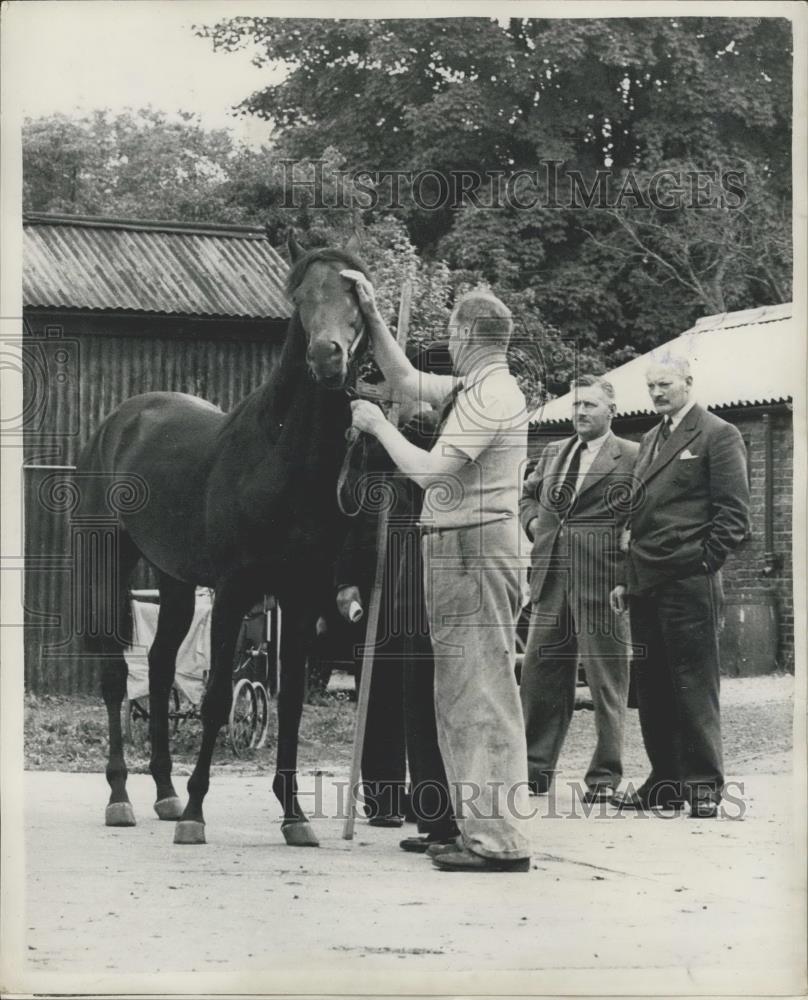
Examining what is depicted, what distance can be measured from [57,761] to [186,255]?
188 inches

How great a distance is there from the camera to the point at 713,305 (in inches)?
701

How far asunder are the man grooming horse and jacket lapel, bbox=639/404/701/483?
1.89m

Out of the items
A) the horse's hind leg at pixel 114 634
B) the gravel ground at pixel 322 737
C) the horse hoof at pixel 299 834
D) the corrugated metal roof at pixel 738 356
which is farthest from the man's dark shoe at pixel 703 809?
the corrugated metal roof at pixel 738 356

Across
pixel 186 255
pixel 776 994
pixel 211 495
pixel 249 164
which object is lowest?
pixel 776 994

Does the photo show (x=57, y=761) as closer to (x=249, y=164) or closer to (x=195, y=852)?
(x=195, y=852)

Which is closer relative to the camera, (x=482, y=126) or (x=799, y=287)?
(x=799, y=287)

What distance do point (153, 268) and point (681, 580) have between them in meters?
6.52

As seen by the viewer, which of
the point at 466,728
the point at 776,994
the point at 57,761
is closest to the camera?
the point at 776,994

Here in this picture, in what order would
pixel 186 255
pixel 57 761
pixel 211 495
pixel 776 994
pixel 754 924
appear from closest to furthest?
pixel 776 994 → pixel 754 924 → pixel 211 495 → pixel 57 761 → pixel 186 255

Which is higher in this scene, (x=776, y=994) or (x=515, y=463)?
(x=515, y=463)

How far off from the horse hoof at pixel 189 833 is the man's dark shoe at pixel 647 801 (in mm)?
2259

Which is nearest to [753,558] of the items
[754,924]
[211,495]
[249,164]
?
[249,164]

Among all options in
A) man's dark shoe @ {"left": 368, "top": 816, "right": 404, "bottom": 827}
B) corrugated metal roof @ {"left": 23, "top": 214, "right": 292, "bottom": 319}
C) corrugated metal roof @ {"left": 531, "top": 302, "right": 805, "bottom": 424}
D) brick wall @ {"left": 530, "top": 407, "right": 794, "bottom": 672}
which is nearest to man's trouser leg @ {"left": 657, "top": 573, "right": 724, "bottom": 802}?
man's dark shoe @ {"left": 368, "top": 816, "right": 404, "bottom": 827}

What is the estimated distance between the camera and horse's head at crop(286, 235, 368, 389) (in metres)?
6.04
